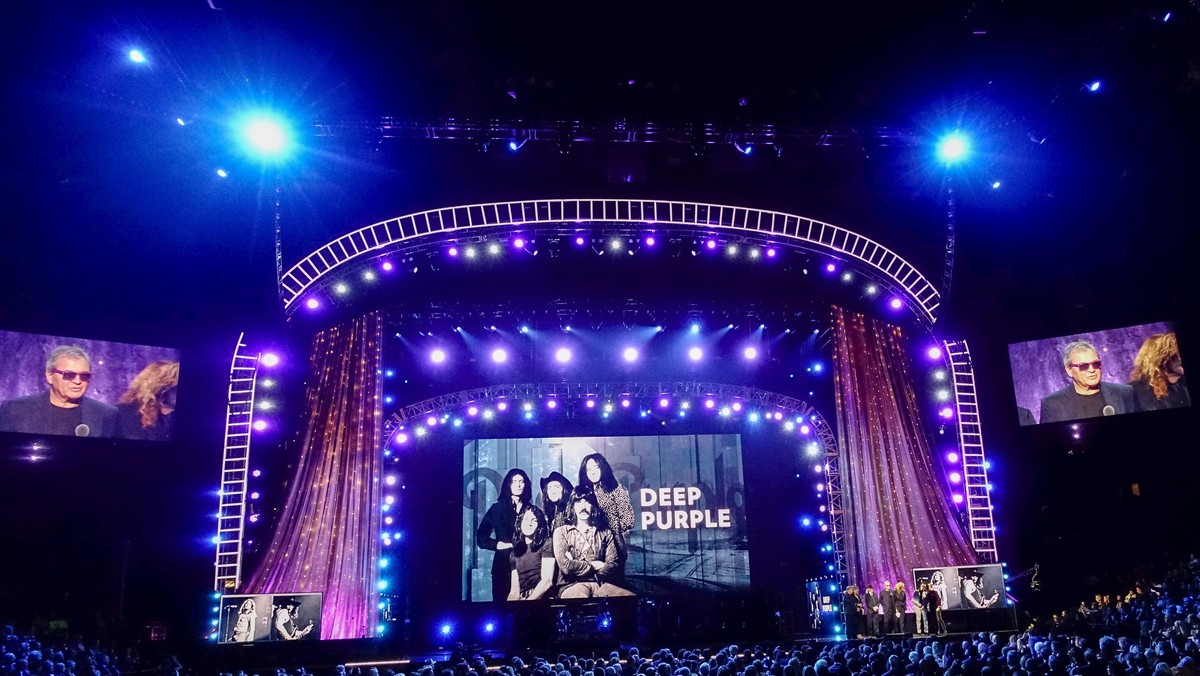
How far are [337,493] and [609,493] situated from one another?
273 inches

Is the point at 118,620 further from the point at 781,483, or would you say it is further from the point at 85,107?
the point at 781,483

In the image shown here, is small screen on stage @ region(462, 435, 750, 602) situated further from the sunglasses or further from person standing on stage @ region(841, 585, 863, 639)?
the sunglasses

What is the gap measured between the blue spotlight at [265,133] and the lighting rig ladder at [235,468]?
145 inches

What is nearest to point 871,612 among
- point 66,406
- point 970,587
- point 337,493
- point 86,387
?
point 970,587

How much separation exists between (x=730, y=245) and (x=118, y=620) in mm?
12422

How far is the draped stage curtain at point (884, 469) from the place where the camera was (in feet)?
51.9

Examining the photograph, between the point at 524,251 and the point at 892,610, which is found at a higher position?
the point at 524,251

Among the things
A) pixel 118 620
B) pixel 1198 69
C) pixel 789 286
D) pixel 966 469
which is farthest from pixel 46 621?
pixel 1198 69

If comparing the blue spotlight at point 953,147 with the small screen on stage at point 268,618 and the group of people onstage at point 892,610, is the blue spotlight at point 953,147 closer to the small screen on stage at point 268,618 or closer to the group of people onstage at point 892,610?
the group of people onstage at point 892,610

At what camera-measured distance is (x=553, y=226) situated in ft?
45.3

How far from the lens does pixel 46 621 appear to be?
13.4 meters

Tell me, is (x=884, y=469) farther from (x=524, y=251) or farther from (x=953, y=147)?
(x=524, y=251)

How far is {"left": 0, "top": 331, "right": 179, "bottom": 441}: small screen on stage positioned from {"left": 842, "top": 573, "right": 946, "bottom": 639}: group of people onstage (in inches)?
500

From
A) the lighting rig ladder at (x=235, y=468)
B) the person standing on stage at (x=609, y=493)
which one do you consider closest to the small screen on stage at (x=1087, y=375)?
the person standing on stage at (x=609, y=493)
